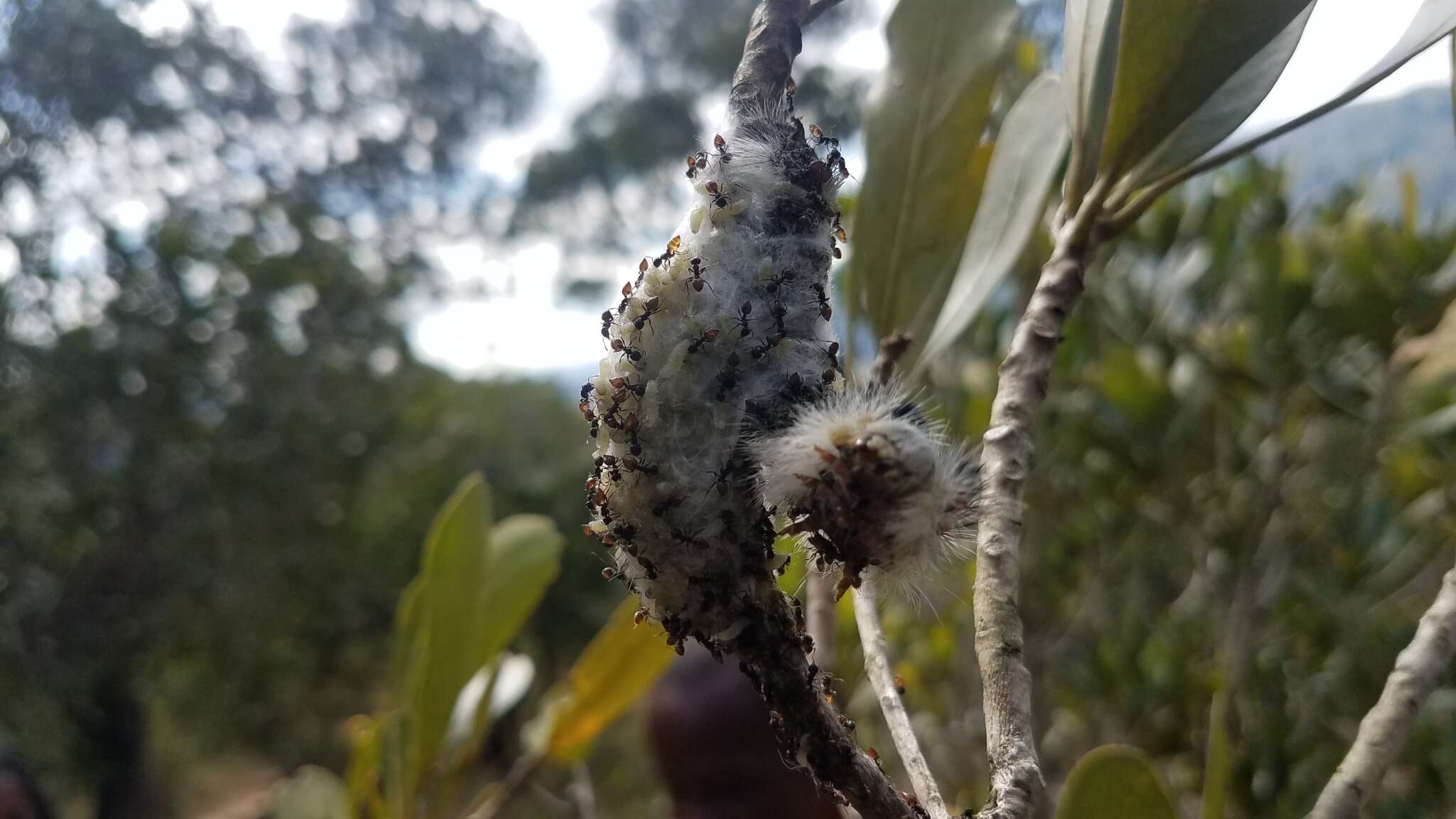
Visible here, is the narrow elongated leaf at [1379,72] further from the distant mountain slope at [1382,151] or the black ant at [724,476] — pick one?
the black ant at [724,476]

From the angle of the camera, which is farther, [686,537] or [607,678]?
[607,678]

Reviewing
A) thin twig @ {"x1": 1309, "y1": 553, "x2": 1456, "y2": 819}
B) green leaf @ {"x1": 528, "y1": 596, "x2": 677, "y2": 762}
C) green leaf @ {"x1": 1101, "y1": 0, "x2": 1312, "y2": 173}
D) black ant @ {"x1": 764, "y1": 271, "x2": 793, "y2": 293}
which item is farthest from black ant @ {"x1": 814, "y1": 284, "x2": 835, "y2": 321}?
green leaf @ {"x1": 528, "y1": 596, "x2": 677, "y2": 762}

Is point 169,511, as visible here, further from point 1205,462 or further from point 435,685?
point 1205,462

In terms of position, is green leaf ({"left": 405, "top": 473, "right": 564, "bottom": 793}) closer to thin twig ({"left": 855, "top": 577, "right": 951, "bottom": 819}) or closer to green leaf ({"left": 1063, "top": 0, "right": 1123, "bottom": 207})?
thin twig ({"left": 855, "top": 577, "right": 951, "bottom": 819})

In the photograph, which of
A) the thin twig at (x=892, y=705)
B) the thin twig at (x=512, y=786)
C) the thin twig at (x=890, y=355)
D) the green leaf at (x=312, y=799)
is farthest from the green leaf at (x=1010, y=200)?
the green leaf at (x=312, y=799)

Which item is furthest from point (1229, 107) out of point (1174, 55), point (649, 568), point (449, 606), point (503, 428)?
point (503, 428)

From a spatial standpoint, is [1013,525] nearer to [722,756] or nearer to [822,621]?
[822,621]
